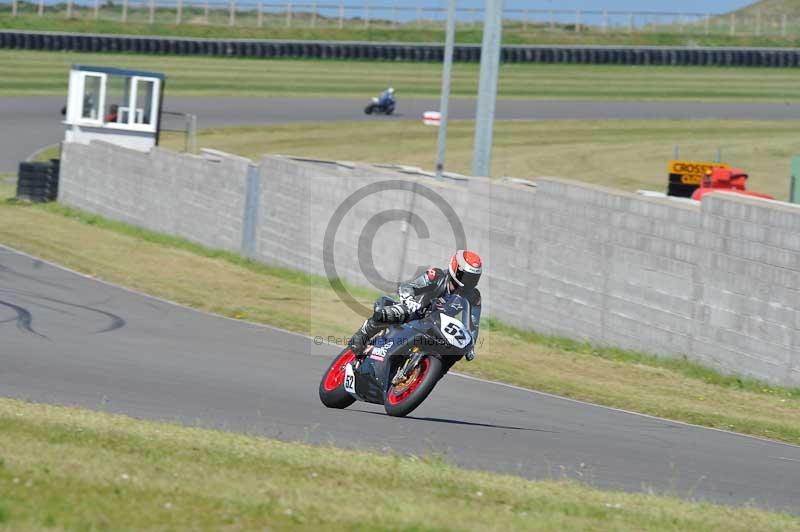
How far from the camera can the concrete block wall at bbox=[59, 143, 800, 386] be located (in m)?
15.1

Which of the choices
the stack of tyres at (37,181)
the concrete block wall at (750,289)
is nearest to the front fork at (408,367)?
the concrete block wall at (750,289)

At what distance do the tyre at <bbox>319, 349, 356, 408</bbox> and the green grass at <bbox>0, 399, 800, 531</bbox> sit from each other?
2.47 metres

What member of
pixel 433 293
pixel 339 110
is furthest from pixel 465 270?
pixel 339 110

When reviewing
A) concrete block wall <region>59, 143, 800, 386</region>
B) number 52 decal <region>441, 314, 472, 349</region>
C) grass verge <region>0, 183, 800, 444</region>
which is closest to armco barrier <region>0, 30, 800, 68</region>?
grass verge <region>0, 183, 800, 444</region>

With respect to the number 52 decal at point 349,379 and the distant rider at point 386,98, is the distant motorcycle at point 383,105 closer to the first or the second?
the distant rider at point 386,98

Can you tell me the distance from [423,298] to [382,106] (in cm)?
3945

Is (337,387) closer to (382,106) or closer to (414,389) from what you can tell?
(414,389)

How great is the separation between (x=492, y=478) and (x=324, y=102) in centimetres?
4565

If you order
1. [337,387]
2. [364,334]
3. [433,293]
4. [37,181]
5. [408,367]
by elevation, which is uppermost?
[433,293]

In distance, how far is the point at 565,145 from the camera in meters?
44.1

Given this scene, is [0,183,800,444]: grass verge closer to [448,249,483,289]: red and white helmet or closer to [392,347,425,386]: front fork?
[392,347,425,386]: front fork

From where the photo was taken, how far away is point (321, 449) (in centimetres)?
914

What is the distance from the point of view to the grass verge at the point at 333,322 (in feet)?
46.1

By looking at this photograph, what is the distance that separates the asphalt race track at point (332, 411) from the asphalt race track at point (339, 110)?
29773 mm
